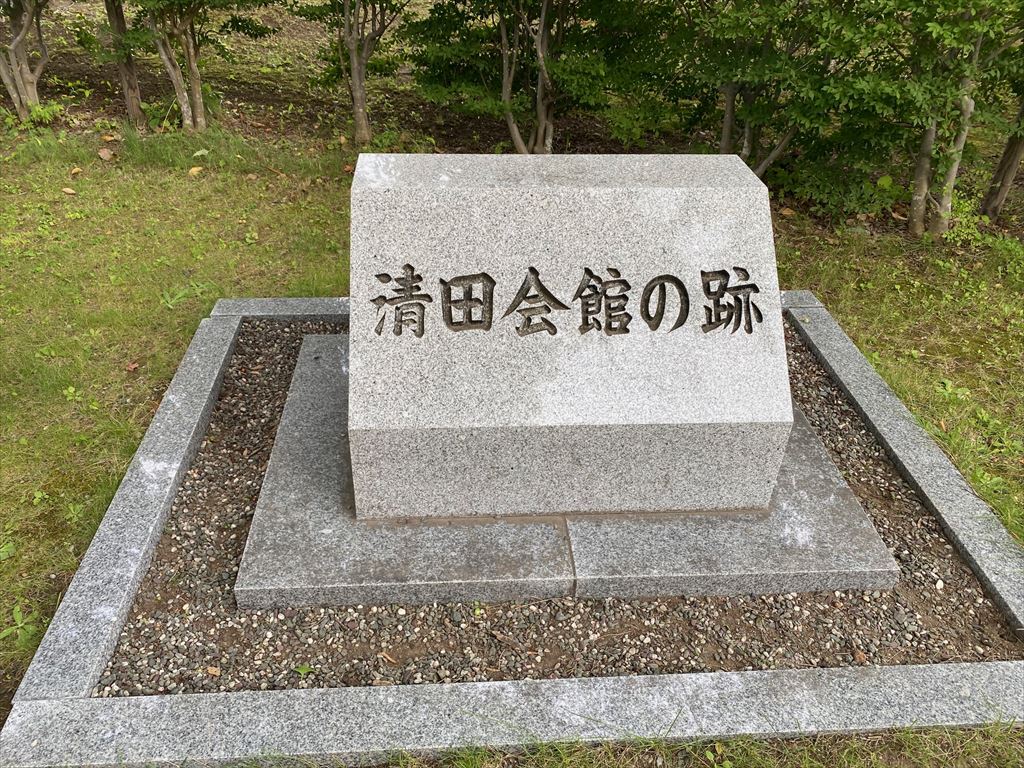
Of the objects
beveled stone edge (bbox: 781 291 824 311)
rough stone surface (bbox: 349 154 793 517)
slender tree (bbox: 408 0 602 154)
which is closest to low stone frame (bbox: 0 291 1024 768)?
rough stone surface (bbox: 349 154 793 517)

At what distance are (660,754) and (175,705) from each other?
1.48 meters

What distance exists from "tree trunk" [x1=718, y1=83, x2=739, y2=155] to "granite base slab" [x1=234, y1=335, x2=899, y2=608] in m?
3.50

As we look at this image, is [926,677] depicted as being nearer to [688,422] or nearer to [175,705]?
[688,422]

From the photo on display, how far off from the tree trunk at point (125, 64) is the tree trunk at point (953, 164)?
6.17m

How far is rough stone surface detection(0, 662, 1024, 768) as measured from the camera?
2.16 meters

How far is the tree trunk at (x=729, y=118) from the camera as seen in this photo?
5.51 m

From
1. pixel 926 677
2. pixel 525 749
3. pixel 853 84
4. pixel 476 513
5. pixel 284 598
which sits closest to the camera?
pixel 525 749

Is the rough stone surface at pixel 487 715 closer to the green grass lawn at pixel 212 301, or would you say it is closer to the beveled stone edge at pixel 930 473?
the green grass lawn at pixel 212 301

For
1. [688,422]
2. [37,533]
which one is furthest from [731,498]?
[37,533]

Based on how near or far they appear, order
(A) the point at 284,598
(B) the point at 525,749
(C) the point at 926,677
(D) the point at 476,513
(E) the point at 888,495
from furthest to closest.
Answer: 1. (E) the point at 888,495
2. (D) the point at 476,513
3. (A) the point at 284,598
4. (C) the point at 926,677
5. (B) the point at 525,749

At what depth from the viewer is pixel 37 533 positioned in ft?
9.79

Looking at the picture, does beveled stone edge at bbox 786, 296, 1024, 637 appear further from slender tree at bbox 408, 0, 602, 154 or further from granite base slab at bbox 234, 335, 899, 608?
slender tree at bbox 408, 0, 602, 154

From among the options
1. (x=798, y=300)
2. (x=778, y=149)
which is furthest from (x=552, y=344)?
(x=778, y=149)

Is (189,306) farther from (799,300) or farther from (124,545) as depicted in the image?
(799,300)
